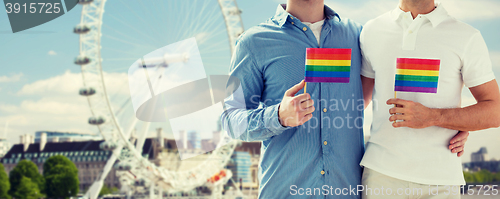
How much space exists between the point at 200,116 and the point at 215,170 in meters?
12.0

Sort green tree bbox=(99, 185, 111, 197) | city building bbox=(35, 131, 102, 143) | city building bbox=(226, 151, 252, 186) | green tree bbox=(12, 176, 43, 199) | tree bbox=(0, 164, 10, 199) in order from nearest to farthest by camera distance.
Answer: tree bbox=(0, 164, 10, 199), green tree bbox=(12, 176, 43, 199), green tree bbox=(99, 185, 111, 197), city building bbox=(35, 131, 102, 143), city building bbox=(226, 151, 252, 186)

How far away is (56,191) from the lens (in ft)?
73.5

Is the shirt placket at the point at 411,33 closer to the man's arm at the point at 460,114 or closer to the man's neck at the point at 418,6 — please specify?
the man's neck at the point at 418,6

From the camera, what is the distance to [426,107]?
120cm

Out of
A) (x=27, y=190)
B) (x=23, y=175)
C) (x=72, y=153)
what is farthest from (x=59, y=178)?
(x=72, y=153)

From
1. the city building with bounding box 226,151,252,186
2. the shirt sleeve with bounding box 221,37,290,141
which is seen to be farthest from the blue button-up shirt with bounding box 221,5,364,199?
the city building with bounding box 226,151,252,186

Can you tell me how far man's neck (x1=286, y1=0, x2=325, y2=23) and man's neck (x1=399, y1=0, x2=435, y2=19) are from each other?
268 mm

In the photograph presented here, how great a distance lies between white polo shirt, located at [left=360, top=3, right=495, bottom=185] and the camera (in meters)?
1.25

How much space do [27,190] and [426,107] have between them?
2309 centimetres

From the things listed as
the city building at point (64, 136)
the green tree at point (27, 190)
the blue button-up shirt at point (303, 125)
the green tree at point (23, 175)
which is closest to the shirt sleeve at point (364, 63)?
the blue button-up shirt at point (303, 125)

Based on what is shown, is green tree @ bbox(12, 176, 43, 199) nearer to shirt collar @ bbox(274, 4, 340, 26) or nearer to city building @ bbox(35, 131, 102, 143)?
city building @ bbox(35, 131, 102, 143)

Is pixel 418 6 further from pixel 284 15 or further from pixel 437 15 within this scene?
pixel 284 15

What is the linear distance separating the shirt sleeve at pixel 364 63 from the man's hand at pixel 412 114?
23 centimetres

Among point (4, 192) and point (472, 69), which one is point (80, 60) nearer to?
point (472, 69)
